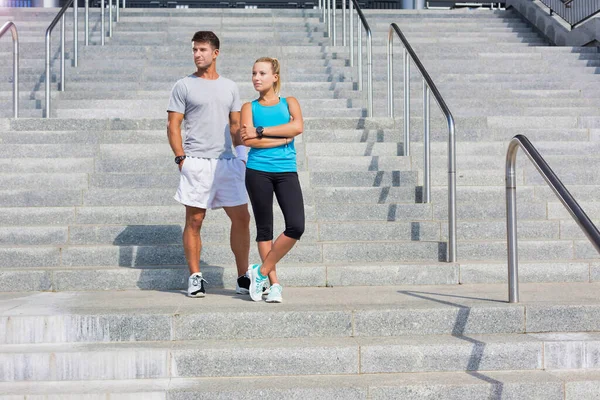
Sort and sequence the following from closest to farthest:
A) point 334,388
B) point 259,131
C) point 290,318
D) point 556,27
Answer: point 334,388, point 290,318, point 259,131, point 556,27

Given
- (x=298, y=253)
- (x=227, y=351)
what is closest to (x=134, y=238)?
(x=298, y=253)

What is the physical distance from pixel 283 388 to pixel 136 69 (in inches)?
276

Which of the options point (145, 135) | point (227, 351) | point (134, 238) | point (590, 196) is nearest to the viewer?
point (227, 351)

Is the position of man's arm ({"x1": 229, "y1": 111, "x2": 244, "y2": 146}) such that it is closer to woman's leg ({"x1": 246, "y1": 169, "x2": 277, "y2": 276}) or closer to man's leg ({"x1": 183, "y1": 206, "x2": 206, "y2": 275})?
woman's leg ({"x1": 246, "y1": 169, "x2": 277, "y2": 276})

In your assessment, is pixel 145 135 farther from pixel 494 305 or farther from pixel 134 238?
pixel 494 305

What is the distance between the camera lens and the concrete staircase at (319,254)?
4.19 m

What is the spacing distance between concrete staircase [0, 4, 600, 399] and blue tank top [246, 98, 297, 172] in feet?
2.74

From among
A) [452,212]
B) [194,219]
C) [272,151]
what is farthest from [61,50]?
[452,212]

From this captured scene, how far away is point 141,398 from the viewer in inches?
154

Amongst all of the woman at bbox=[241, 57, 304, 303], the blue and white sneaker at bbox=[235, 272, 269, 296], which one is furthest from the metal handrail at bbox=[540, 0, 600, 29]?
the blue and white sneaker at bbox=[235, 272, 269, 296]

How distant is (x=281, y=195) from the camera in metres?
4.93

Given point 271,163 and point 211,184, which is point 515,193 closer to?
point 271,163

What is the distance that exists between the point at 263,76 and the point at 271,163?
528 mm

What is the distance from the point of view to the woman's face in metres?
4.88
